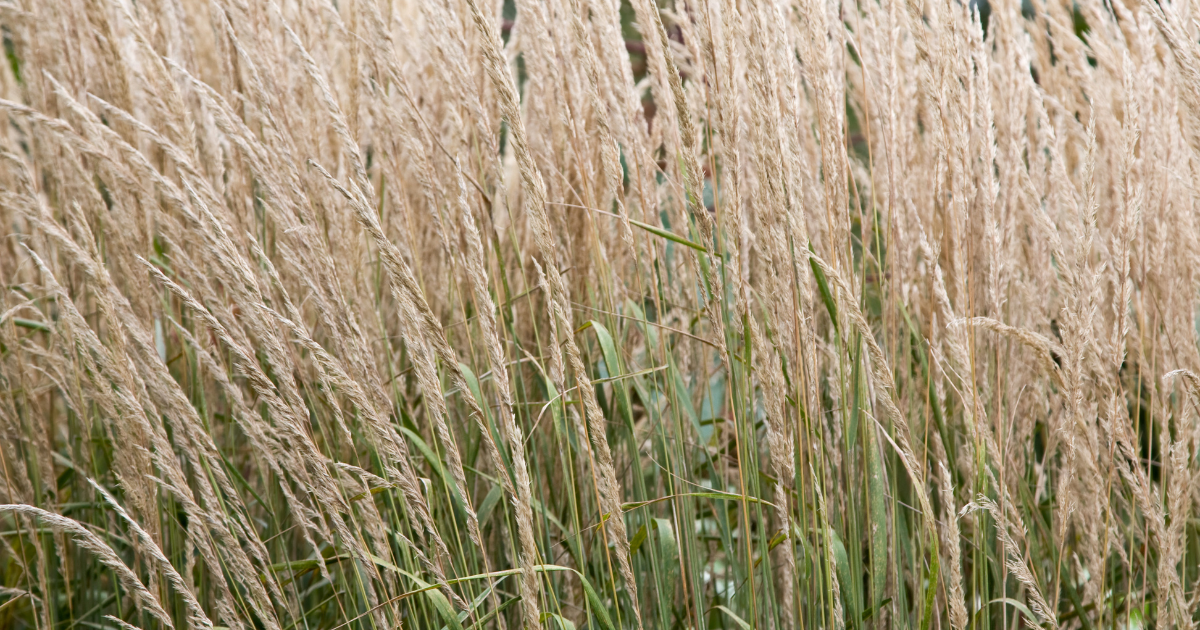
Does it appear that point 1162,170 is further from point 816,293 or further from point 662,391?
point 662,391

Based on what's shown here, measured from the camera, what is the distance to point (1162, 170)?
4.69 feet

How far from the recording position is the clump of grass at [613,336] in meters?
1.09

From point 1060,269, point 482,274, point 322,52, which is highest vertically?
point 322,52

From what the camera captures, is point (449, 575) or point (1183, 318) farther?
point (1183, 318)

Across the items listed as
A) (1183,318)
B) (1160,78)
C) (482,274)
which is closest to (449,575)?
(482,274)

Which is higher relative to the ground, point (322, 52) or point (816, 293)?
point (322, 52)

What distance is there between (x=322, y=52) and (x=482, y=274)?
123 centimetres

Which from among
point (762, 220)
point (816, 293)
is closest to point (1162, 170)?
point (816, 293)

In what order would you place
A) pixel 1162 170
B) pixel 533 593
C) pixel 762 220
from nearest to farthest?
pixel 533 593, pixel 762 220, pixel 1162 170

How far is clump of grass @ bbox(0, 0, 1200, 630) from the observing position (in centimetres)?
109

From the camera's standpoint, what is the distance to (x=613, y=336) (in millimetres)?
1441

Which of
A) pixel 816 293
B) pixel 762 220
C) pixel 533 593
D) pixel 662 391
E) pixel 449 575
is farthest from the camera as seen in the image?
pixel 816 293

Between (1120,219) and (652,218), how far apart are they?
708 mm

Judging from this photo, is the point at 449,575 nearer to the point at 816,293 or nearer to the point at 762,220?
the point at 762,220
